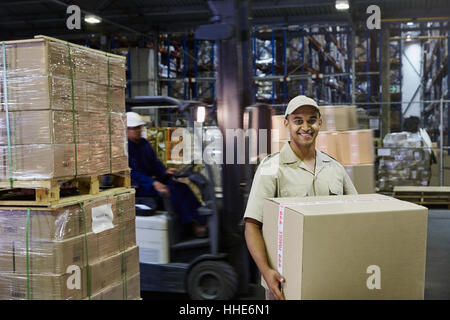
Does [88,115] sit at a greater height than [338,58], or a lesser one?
lesser

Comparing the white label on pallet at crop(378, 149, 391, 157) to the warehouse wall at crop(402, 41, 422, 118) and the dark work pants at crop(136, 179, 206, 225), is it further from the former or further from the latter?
the dark work pants at crop(136, 179, 206, 225)

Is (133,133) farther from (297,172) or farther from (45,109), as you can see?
(297,172)

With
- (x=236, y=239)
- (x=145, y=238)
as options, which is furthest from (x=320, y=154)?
(x=145, y=238)

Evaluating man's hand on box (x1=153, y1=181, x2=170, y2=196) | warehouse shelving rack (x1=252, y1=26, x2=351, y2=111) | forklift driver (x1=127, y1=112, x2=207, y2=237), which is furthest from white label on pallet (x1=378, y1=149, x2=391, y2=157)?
man's hand on box (x1=153, y1=181, x2=170, y2=196)

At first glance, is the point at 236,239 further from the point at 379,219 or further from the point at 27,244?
the point at 379,219

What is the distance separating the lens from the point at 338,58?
72.9 ft

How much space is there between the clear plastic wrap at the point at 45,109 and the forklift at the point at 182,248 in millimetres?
1131

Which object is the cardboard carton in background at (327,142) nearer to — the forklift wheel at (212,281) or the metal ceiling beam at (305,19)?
the forklift wheel at (212,281)

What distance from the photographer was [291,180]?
279 cm

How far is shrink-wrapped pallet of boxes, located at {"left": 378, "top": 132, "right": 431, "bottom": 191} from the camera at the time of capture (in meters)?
11.3

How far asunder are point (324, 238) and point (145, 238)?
297 cm

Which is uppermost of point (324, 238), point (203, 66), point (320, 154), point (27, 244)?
point (203, 66)

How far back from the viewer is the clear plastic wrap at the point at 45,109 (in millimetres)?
3361

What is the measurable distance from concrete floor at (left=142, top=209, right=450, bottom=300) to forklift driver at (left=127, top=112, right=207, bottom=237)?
0.78 metres
